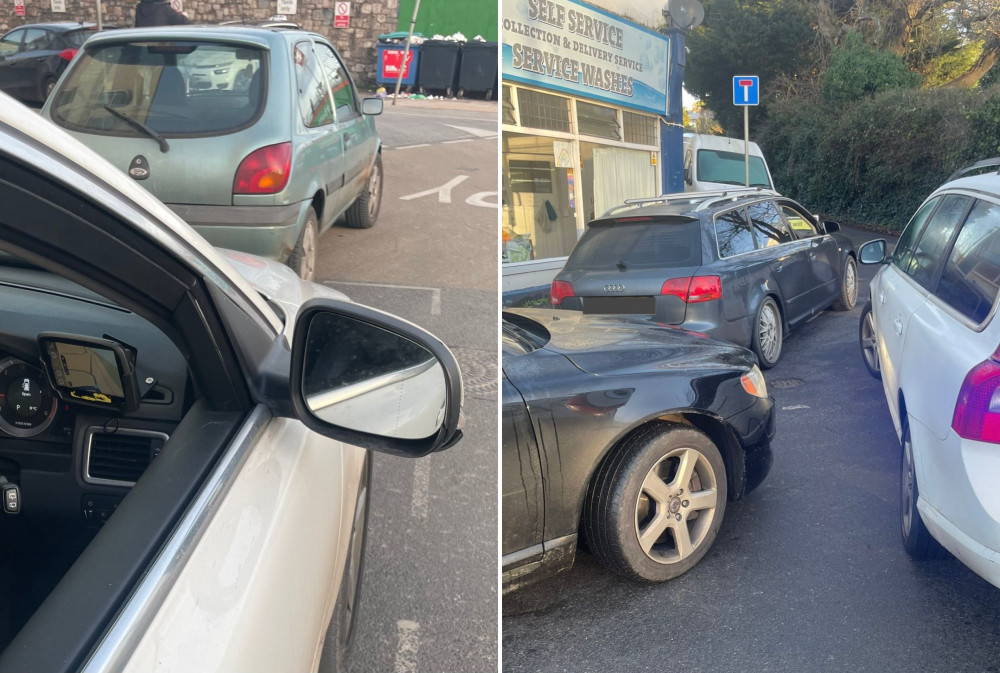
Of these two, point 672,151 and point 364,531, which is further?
point 672,151

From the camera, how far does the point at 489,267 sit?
837cm

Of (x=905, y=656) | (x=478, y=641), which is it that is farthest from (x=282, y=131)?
(x=905, y=656)

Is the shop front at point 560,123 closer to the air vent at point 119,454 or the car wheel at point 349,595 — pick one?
the car wheel at point 349,595

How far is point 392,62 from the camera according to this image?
26.7m

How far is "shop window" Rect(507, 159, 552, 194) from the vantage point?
823 centimetres

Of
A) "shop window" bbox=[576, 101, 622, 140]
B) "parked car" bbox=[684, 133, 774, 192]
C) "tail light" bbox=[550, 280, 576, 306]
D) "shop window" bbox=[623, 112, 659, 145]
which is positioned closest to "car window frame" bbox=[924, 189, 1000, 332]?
"tail light" bbox=[550, 280, 576, 306]

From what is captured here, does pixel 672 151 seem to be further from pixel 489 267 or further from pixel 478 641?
pixel 478 641

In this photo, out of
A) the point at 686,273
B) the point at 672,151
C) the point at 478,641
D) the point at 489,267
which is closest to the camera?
the point at 478,641

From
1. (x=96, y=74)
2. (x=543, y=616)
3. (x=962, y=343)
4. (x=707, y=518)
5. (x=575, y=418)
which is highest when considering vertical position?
(x=96, y=74)

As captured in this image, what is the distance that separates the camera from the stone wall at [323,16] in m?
28.5

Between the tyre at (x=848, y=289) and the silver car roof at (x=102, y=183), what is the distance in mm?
8280

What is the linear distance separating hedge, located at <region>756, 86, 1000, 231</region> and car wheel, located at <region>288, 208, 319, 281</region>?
12767 millimetres

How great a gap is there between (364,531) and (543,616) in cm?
95

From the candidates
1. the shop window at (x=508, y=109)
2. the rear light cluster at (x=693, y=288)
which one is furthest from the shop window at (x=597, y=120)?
the rear light cluster at (x=693, y=288)
